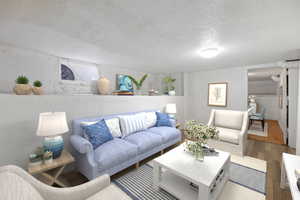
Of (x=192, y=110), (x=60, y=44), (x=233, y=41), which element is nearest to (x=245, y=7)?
(x=233, y=41)

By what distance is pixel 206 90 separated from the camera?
4.48 meters

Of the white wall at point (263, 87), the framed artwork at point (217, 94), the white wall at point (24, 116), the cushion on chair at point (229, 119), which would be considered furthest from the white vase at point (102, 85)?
the white wall at point (263, 87)

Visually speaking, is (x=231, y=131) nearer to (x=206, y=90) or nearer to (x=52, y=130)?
(x=206, y=90)

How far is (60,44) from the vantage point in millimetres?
2039

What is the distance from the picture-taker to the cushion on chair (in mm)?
3047

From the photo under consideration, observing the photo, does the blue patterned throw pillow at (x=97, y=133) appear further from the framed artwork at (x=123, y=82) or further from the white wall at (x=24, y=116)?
the framed artwork at (x=123, y=82)

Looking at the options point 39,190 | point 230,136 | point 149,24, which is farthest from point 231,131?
point 39,190

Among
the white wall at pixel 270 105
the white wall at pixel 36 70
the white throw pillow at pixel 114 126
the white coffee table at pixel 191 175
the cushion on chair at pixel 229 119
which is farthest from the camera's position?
the white wall at pixel 270 105

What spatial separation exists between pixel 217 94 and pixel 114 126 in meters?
3.68

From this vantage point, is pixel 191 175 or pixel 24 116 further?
pixel 24 116

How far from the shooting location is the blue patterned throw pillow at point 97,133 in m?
1.92

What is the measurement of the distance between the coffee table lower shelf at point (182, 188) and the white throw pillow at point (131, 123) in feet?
3.62

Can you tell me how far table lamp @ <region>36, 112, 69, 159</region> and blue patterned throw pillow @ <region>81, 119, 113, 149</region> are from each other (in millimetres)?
347

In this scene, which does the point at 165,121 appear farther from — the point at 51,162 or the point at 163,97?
the point at 51,162
